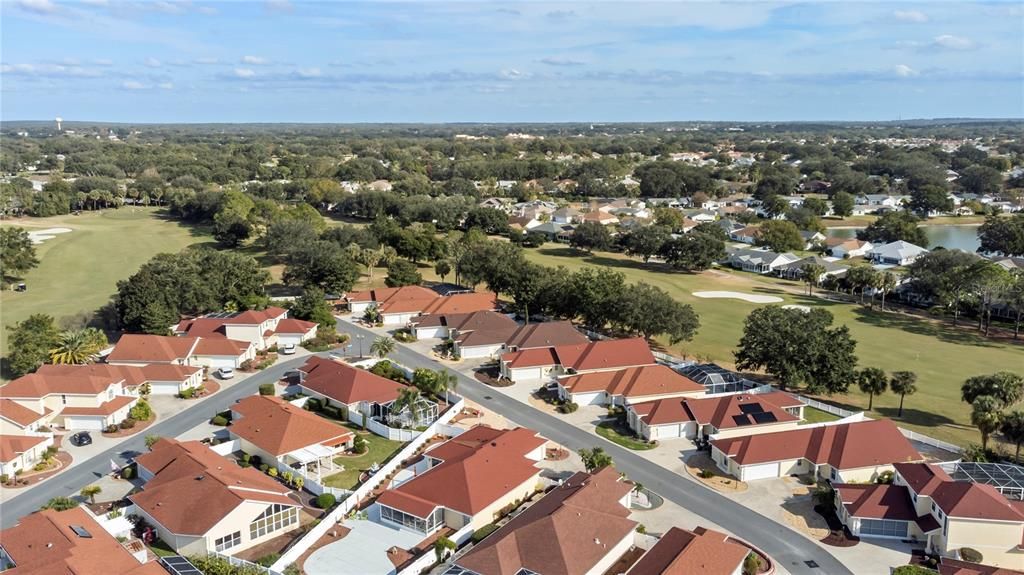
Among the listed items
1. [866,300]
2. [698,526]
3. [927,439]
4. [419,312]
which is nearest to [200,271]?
[419,312]

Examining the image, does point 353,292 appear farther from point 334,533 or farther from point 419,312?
point 334,533

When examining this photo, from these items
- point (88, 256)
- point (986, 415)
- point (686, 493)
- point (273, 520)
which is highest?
point (986, 415)

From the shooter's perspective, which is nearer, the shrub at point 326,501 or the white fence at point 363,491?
the white fence at point 363,491

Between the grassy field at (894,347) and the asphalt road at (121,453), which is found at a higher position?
the grassy field at (894,347)

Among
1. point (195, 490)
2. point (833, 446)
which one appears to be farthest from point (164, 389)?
point (833, 446)

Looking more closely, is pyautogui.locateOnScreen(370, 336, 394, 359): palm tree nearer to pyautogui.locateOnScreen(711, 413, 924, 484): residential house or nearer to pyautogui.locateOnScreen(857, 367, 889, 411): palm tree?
pyautogui.locateOnScreen(711, 413, 924, 484): residential house

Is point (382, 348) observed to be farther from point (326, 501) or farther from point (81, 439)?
point (326, 501)

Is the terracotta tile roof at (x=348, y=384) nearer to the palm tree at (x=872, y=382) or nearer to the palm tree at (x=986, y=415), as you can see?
the palm tree at (x=872, y=382)

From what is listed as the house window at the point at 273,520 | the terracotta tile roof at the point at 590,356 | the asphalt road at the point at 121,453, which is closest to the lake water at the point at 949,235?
the terracotta tile roof at the point at 590,356
